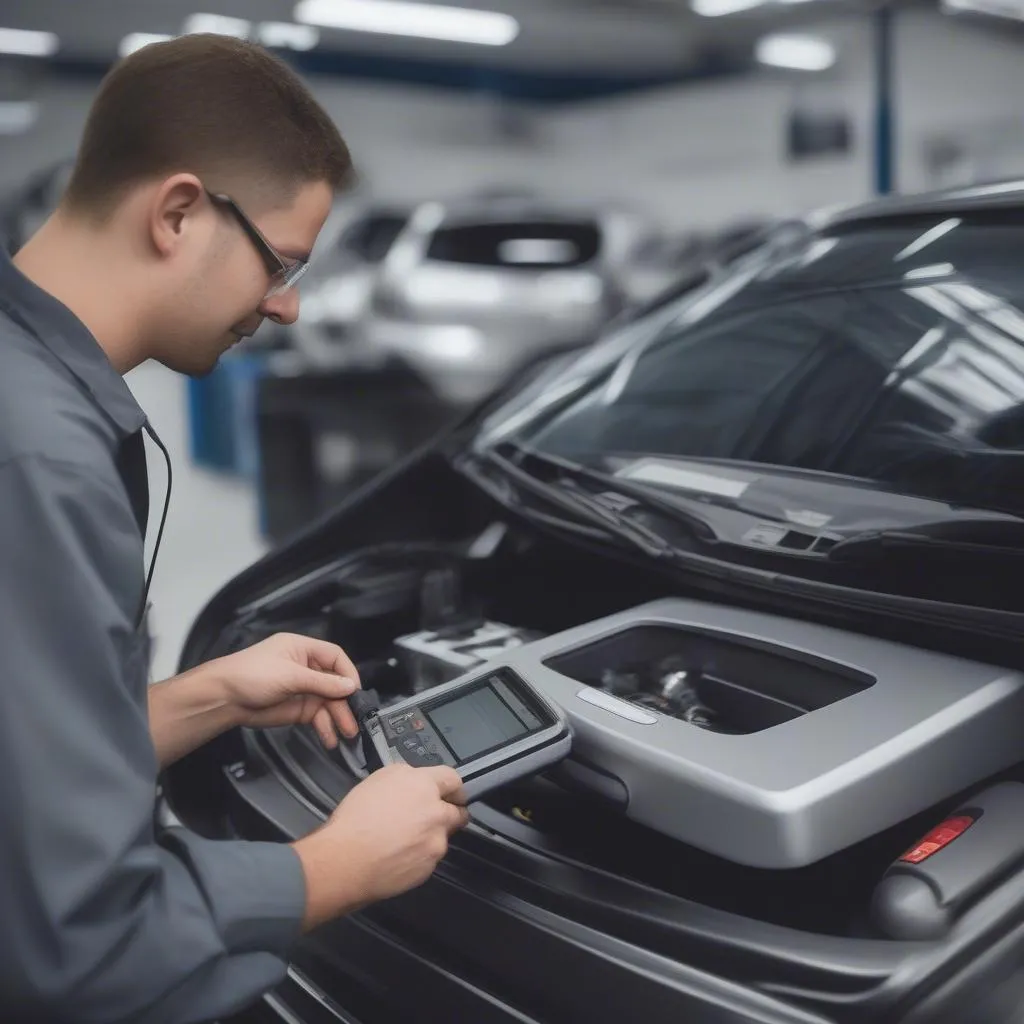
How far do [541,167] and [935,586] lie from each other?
562 inches

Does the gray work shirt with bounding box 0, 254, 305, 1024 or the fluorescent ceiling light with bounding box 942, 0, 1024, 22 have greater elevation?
the fluorescent ceiling light with bounding box 942, 0, 1024, 22

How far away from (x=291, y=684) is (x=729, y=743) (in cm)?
47

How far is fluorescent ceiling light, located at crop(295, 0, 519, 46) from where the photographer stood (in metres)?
9.30

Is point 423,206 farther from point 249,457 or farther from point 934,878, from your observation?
point 934,878

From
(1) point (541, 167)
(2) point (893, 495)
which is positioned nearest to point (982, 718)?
(2) point (893, 495)

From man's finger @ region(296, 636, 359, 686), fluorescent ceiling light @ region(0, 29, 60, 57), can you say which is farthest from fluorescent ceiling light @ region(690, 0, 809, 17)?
man's finger @ region(296, 636, 359, 686)

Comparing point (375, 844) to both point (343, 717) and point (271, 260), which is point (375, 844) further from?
point (271, 260)

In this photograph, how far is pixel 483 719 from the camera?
3.43ft

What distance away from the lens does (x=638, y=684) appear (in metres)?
1.22

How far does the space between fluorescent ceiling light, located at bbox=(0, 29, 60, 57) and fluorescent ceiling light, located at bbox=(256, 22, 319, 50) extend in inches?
78.4

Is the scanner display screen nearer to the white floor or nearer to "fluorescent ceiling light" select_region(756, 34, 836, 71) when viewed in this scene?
the white floor

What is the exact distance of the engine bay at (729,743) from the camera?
0.89 metres

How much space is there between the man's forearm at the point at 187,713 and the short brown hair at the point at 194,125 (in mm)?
495

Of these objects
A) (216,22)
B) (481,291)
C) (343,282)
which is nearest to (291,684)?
(481,291)
